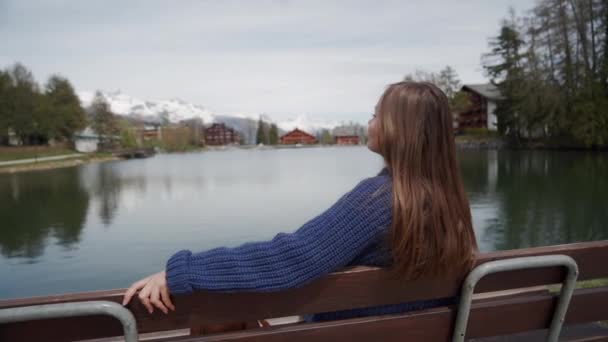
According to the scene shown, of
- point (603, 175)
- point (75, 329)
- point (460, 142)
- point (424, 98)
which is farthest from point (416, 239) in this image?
point (460, 142)

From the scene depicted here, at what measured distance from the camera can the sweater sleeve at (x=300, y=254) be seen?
4.56ft

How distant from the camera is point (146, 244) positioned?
10133 mm

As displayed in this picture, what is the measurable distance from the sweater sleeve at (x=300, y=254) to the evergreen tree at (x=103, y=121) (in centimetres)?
8402

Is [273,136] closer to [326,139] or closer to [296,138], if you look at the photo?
[296,138]

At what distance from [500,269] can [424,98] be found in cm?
56

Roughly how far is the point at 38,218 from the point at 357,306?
15175mm

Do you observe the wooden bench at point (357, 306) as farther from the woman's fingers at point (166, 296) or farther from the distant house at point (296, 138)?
the distant house at point (296, 138)

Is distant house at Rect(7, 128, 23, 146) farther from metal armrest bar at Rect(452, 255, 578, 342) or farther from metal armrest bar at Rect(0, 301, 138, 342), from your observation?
metal armrest bar at Rect(452, 255, 578, 342)

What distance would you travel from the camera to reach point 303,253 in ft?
4.69

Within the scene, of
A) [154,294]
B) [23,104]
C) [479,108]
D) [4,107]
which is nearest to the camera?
[154,294]

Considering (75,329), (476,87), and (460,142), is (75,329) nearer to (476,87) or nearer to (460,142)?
(460,142)

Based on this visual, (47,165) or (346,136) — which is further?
(346,136)

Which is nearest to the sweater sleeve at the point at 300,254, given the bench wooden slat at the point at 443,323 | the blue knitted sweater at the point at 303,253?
the blue knitted sweater at the point at 303,253

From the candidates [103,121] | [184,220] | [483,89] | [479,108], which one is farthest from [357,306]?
[103,121]
